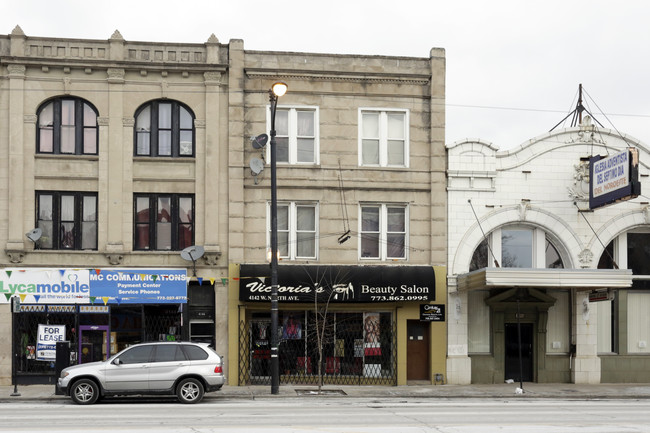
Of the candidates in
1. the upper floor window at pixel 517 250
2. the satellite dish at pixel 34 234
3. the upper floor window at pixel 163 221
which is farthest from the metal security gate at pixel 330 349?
the satellite dish at pixel 34 234

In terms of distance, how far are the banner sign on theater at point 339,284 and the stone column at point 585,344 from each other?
5058mm

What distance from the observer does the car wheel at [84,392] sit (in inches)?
779

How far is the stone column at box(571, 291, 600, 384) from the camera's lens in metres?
26.6

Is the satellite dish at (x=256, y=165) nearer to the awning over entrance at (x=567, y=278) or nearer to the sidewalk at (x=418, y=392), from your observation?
the sidewalk at (x=418, y=392)

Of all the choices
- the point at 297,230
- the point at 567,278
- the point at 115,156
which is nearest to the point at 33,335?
the point at 115,156

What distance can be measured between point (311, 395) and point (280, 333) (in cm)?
383

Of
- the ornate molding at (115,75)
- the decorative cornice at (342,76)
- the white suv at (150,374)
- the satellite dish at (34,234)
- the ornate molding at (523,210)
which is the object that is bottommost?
the white suv at (150,374)

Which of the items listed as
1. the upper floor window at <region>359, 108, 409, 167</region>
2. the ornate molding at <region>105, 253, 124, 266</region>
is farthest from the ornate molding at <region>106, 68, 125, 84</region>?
the upper floor window at <region>359, 108, 409, 167</region>

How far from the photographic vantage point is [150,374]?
19969mm

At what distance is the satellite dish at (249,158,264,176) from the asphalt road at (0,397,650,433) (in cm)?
735

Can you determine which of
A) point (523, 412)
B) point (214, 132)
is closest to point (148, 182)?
point (214, 132)

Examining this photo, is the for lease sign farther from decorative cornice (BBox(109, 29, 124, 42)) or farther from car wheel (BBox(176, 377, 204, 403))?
decorative cornice (BBox(109, 29, 124, 42))

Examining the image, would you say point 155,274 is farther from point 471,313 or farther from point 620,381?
point 620,381

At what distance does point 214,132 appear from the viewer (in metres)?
25.7
